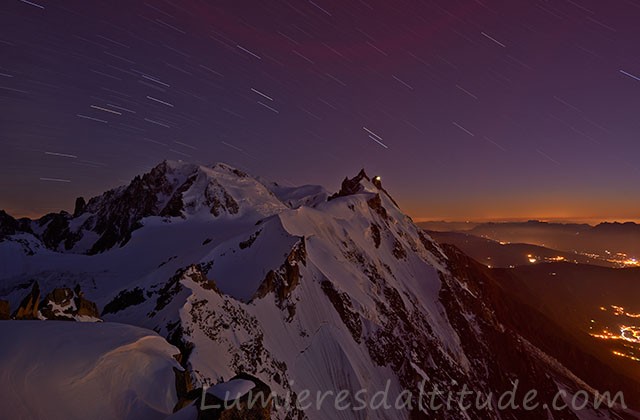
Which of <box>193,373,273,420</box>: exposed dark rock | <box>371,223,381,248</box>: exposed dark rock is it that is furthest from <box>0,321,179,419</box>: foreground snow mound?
<box>371,223,381,248</box>: exposed dark rock

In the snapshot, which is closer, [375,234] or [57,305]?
[57,305]

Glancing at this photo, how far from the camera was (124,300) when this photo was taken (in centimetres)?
5291

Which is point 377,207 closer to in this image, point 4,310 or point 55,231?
point 4,310

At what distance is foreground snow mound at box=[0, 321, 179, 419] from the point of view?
12797 millimetres

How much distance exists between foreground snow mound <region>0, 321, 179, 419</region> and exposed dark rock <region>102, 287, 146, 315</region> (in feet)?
124

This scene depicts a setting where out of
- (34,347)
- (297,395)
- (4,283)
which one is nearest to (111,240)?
(4,283)

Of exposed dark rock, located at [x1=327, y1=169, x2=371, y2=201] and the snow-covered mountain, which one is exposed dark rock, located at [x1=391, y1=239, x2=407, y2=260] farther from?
exposed dark rock, located at [x1=327, y1=169, x2=371, y2=201]

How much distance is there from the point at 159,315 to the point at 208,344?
31.9ft

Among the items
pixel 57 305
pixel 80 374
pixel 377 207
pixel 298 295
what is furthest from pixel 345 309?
pixel 80 374

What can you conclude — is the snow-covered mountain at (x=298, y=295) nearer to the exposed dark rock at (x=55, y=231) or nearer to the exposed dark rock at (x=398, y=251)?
the exposed dark rock at (x=398, y=251)

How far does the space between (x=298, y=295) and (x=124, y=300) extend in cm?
2852

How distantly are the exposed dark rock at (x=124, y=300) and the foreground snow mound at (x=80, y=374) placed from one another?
37.7 m

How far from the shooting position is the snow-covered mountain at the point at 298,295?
4588 cm

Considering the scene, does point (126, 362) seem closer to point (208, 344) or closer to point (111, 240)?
point (208, 344)
